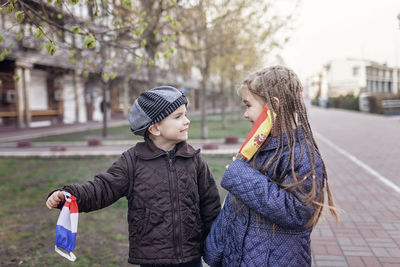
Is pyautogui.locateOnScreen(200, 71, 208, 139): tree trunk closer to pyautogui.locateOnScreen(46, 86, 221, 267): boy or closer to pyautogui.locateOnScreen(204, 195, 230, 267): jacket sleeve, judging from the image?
pyautogui.locateOnScreen(46, 86, 221, 267): boy

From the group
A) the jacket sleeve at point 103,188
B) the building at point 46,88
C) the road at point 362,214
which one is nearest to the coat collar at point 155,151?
the jacket sleeve at point 103,188

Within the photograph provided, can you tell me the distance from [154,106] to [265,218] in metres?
0.87

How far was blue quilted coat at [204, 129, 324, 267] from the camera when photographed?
1.68m

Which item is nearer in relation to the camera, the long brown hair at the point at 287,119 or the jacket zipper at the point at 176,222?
the long brown hair at the point at 287,119

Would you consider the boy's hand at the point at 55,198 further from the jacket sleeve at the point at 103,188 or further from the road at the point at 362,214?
the road at the point at 362,214

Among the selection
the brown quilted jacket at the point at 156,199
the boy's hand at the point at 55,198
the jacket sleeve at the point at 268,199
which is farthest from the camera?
the brown quilted jacket at the point at 156,199

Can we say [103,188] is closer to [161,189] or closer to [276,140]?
[161,189]

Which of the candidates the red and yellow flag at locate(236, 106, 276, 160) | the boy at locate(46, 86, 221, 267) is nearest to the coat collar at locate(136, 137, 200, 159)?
the boy at locate(46, 86, 221, 267)

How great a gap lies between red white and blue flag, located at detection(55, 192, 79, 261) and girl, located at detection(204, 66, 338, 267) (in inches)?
31.1

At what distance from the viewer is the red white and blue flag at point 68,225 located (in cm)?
187

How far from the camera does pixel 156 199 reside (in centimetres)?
204

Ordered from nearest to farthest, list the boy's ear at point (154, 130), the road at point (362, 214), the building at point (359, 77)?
the boy's ear at point (154, 130) → the road at point (362, 214) → the building at point (359, 77)

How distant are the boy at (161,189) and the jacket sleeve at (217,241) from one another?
0.31ft

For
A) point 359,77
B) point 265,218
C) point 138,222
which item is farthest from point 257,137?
point 359,77
